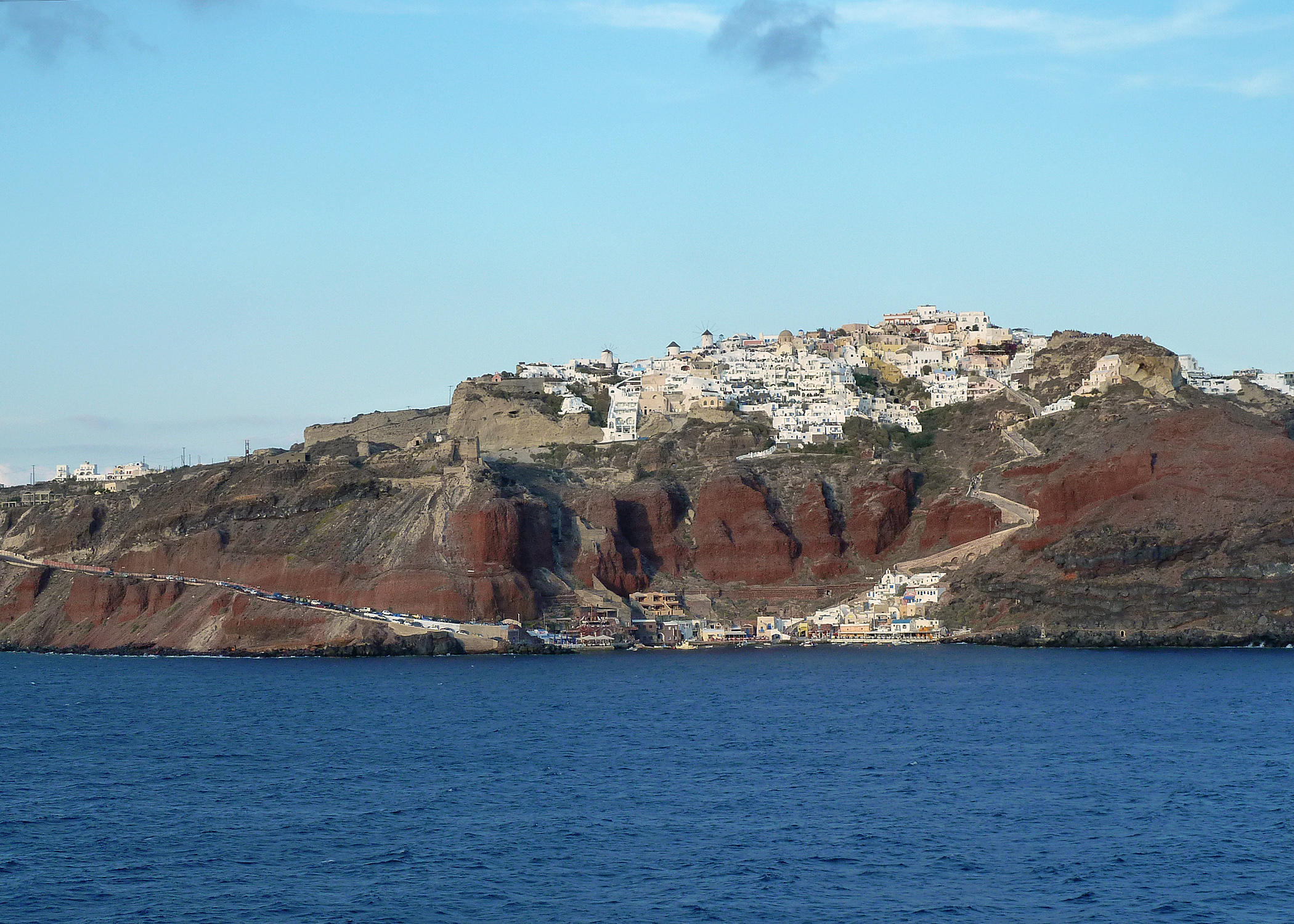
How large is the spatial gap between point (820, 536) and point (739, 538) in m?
5.95

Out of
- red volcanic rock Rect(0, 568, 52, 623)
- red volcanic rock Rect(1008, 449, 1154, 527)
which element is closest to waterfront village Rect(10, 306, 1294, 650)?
red volcanic rock Rect(1008, 449, 1154, 527)

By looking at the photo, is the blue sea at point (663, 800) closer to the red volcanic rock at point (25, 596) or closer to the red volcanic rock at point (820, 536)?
the red volcanic rock at point (820, 536)

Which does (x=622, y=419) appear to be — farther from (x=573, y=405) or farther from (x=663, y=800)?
(x=663, y=800)

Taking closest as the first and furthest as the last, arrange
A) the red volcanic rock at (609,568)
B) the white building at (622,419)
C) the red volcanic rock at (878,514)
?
the red volcanic rock at (609,568), the red volcanic rock at (878,514), the white building at (622,419)

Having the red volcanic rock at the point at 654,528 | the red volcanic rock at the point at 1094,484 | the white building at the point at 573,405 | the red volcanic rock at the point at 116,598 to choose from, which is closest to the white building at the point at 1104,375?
the red volcanic rock at the point at 1094,484

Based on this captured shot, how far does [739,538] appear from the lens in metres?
123

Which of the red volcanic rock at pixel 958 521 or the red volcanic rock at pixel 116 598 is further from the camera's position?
the red volcanic rock at pixel 116 598

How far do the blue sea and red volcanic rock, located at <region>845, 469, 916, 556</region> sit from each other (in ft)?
106

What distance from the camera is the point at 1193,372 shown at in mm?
155375

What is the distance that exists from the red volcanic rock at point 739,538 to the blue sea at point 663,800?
101ft

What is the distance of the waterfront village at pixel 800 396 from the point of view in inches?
4550

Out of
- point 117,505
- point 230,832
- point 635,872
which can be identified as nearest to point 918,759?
point 635,872

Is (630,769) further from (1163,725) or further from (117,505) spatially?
(117,505)

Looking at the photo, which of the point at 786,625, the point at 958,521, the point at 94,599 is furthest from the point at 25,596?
the point at 958,521
